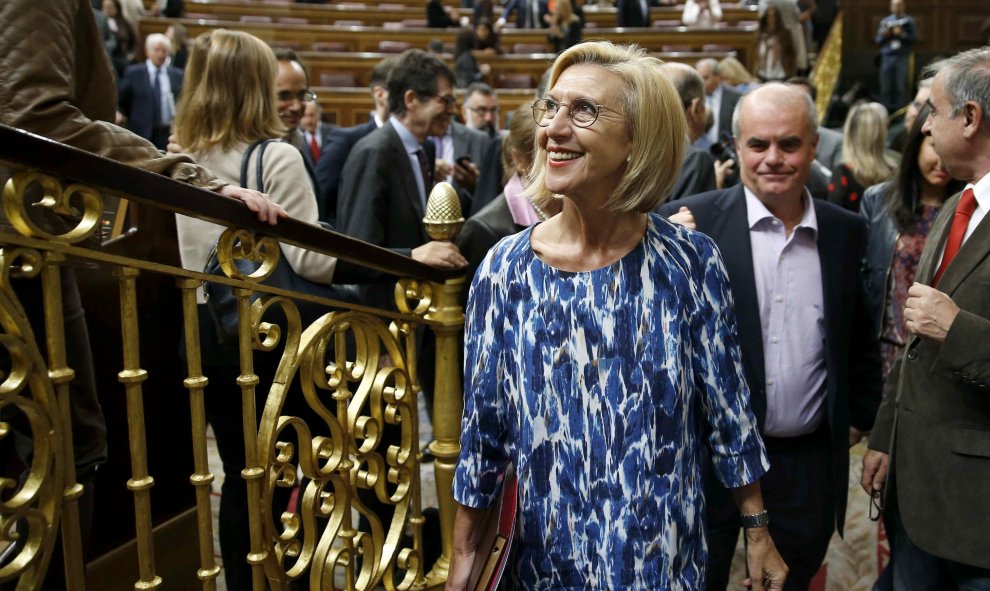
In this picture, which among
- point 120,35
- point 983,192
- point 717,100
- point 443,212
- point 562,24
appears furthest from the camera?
point 562,24

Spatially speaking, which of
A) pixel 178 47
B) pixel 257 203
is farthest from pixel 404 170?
pixel 178 47

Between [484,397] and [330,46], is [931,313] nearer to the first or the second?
[484,397]

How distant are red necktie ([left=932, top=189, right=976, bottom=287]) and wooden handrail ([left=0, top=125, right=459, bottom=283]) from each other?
3.96 feet

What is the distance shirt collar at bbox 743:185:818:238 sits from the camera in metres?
2.28

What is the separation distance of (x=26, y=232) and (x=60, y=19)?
1.91 ft

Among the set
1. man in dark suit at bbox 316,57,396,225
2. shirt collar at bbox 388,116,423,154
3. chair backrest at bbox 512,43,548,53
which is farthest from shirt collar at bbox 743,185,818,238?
chair backrest at bbox 512,43,548,53

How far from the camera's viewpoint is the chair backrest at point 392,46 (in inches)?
462

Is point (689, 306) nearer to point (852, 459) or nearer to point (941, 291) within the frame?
point (941, 291)

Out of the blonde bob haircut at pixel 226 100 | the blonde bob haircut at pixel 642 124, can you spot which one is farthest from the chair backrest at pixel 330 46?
the blonde bob haircut at pixel 642 124

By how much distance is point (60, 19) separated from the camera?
5.43 ft

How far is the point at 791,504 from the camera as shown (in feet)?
7.46

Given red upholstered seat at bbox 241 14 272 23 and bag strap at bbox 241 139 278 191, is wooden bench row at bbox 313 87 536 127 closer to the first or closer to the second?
red upholstered seat at bbox 241 14 272 23

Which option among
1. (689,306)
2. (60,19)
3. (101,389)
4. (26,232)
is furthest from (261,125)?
(689,306)

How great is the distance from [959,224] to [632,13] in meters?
10.7
